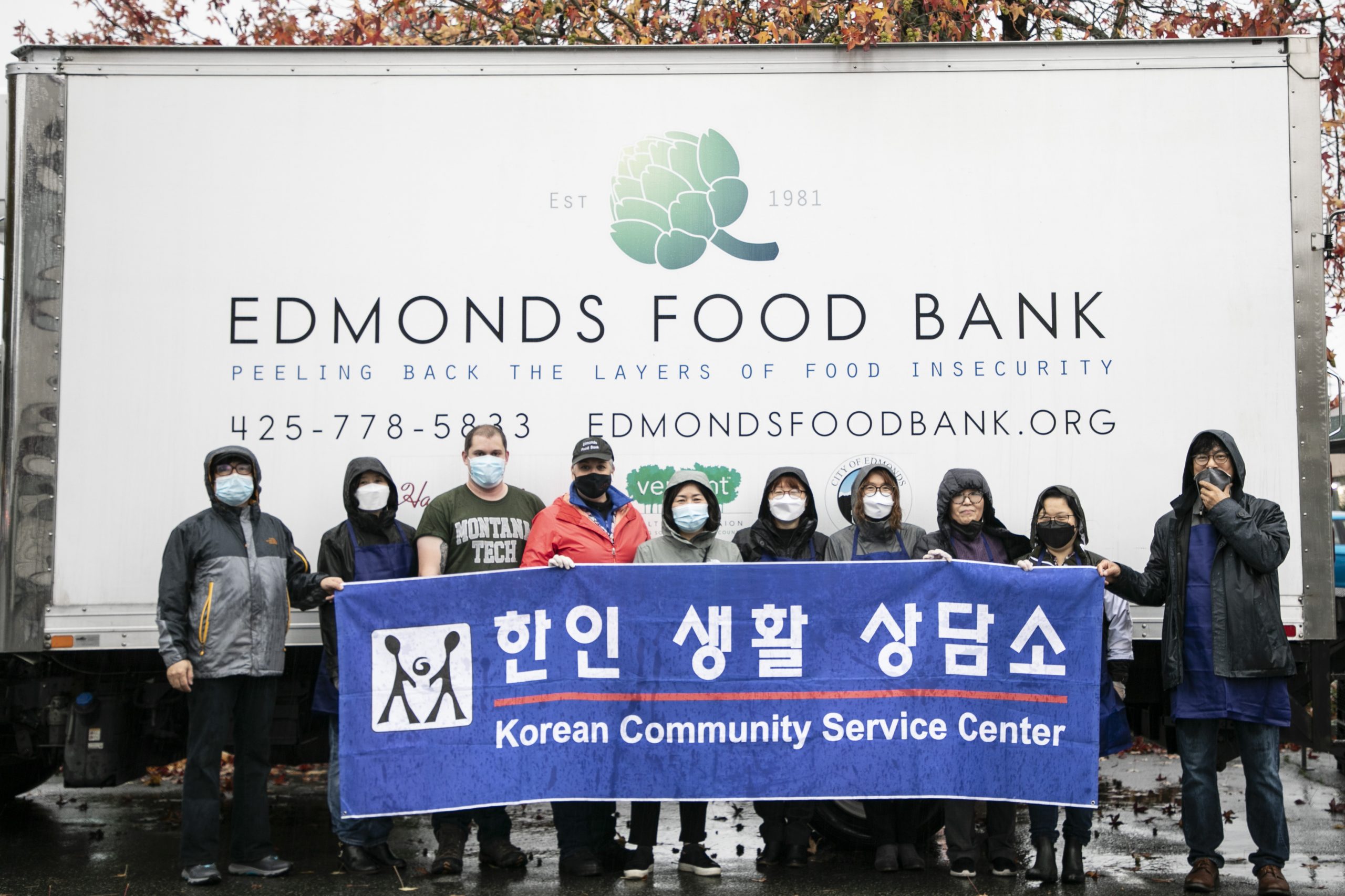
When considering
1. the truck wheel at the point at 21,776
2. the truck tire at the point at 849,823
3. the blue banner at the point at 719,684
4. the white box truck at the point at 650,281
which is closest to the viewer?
the blue banner at the point at 719,684

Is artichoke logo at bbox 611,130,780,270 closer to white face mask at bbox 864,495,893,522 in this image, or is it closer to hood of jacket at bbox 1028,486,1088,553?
white face mask at bbox 864,495,893,522

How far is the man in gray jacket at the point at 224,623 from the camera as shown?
18.1 feet

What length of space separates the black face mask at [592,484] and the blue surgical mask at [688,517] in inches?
13.4

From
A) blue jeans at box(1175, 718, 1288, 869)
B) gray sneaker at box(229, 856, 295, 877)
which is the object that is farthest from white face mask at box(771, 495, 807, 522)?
gray sneaker at box(229, 856, 295, 877)

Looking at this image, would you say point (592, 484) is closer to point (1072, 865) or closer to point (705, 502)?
point (705, 502)

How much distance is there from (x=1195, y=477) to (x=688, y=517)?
2139 mm

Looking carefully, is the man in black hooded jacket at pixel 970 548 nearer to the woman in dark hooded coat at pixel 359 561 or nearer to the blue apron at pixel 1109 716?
the blue apron at pixel 1109 716

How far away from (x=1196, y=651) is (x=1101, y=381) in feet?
4.14

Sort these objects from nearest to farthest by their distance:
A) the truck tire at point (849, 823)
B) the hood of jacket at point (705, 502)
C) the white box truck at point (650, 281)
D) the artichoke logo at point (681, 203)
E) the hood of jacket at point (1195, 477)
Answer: the hood of jacket at point (1195, 477), the hood of jacket at point (705, 502), the white box truck at point (650, 281), the artichoke logo at point (681, 203), the truck tire at point (849, 823)

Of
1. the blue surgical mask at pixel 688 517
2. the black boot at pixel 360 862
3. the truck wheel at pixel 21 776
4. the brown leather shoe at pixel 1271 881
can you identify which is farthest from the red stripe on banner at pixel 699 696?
the truck wheel at pixel 21 776

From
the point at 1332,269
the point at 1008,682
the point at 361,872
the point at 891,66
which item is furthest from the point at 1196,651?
the point at 1332,269

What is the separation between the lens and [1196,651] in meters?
5.36

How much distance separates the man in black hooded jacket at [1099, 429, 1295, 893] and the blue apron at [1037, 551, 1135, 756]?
245 mm

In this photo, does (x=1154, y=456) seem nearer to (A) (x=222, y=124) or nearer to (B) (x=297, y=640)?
(B) (x=297, y=640)
